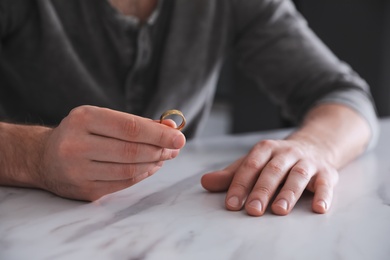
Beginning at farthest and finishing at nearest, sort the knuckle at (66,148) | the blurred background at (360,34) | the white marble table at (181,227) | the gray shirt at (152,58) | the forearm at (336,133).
Result: the blurred background at (360,34) → the gray shirt at (152,58) → the forearm at (336,133) → the knuckle at (66,148) → the white marble table at (181,227)

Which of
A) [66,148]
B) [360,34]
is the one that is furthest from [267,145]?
[360,34]

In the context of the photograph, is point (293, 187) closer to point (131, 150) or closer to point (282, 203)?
point (282, 203)

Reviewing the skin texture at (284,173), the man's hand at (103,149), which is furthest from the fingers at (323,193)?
the man's hand at (103,149)

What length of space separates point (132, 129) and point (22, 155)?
0.21m

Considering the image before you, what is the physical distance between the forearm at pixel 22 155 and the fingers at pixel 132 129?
13cm

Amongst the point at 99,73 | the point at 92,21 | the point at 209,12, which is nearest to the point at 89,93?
the point at 99,73

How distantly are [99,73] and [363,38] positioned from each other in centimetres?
130

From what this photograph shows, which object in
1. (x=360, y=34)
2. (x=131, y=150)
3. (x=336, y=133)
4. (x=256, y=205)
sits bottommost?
(x=360, y=34)

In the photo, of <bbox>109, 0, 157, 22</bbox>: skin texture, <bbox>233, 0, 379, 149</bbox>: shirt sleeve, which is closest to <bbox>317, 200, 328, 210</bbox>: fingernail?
<bbox>233, 0, 379, 149</bbox>: shirt sleeve

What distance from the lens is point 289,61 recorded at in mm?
1243

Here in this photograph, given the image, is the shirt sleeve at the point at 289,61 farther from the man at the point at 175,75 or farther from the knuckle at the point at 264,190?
the knuckle at the point at 264,190

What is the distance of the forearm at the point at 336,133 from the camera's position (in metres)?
0.92

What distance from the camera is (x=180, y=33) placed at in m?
1.23

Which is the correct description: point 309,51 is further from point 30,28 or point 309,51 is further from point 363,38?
point 363,38
